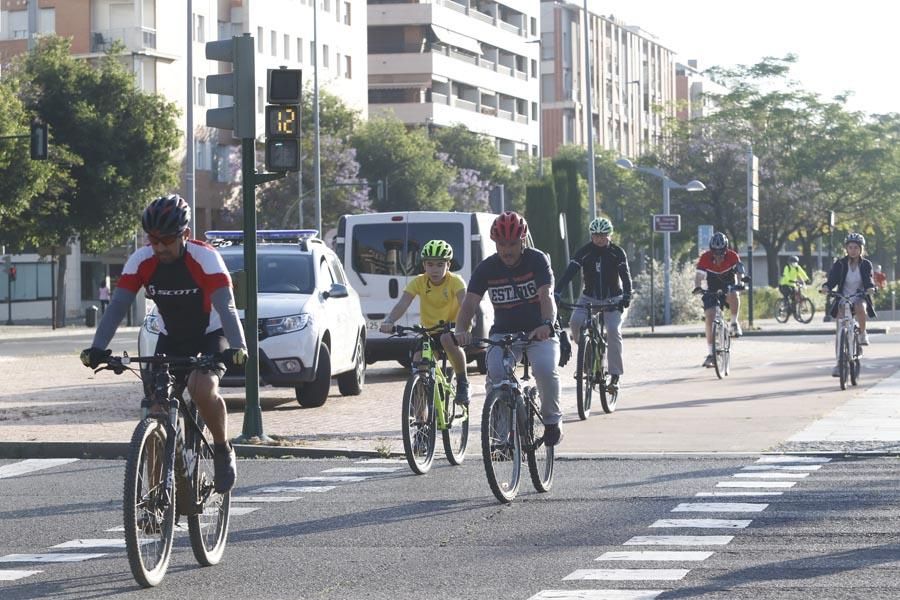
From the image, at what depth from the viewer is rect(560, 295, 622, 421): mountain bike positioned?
17.7m

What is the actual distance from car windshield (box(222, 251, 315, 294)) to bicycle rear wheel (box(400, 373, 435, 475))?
279 inches

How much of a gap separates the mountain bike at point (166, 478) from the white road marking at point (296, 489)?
2.97 meters

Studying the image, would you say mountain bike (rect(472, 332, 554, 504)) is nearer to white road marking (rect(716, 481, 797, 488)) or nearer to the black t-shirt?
the black t-shirt

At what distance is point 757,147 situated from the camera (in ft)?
272

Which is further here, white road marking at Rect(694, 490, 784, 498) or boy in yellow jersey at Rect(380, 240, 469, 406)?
boy in yellow jersey at Rect(380, 240, 469, 406)

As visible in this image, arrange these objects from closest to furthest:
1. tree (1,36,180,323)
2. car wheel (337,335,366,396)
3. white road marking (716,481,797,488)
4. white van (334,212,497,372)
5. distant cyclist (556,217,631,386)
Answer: white road marking (716,481,797,488) < distant cyclist (556,217,631,386) < car wheel (337,335,366,396) < white van (334,212,497,372) < tree (1,36,180,323)

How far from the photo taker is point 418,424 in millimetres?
13016

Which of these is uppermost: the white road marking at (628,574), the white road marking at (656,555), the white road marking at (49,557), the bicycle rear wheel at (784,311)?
the bicycle rear wheel at (784,311)

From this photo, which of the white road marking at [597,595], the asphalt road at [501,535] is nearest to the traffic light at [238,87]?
the asphalt road at [501,535]

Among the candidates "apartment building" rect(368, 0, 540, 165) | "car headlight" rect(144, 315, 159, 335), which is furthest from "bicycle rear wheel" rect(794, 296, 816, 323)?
"apartment building" rect(368, 0, 540, 165)

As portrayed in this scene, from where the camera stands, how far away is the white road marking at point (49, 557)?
9156 mm

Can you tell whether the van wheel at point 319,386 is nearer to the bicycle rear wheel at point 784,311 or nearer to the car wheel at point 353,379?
the car wheel at point 353,379

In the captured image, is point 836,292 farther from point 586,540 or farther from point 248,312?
point 586,540

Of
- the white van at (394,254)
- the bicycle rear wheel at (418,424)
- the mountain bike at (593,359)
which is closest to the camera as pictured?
the bicycle rear wheel at (418,424)
